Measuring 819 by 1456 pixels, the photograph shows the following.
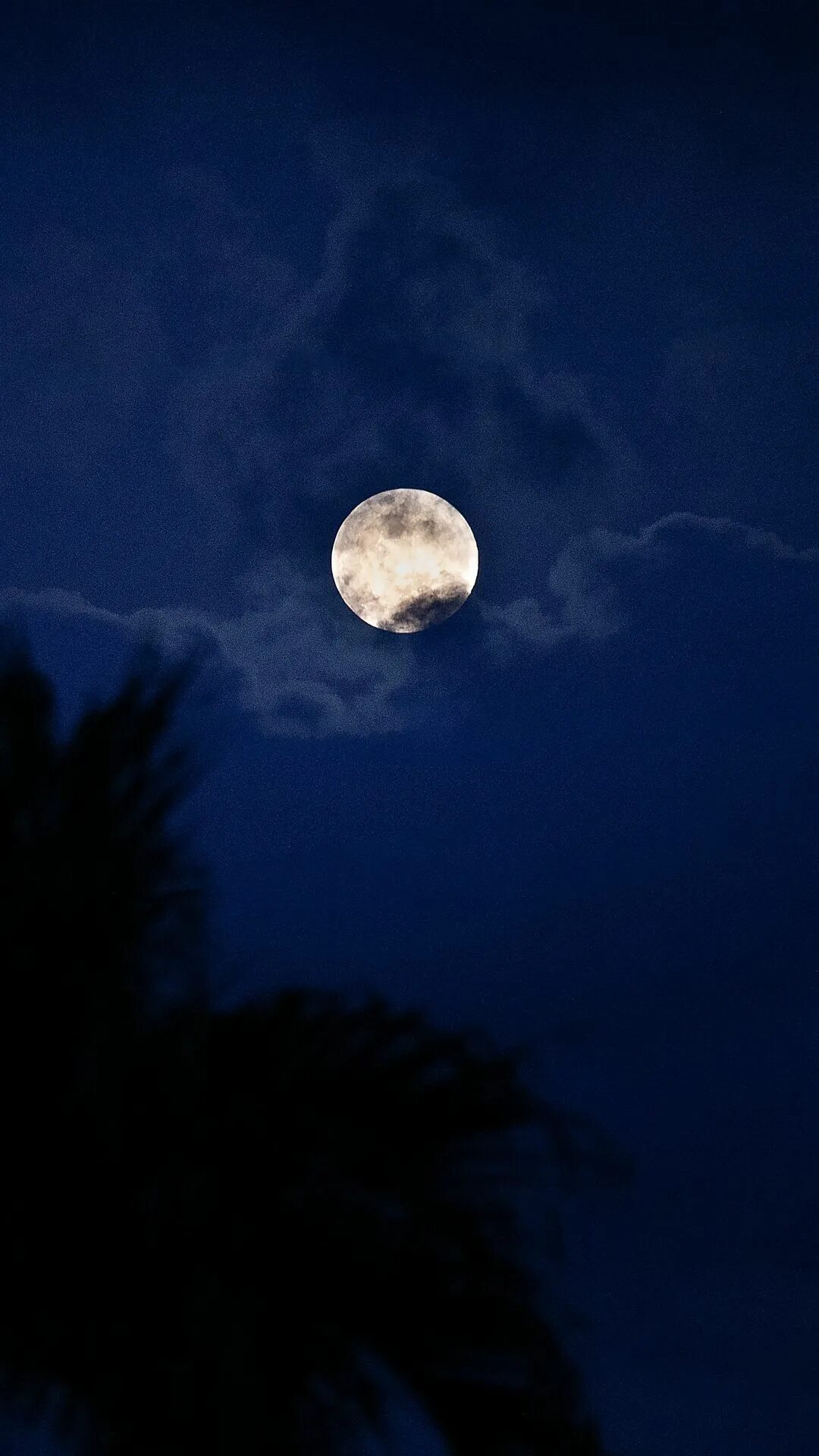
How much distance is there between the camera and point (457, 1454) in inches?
98.8

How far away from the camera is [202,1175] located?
2160 mm

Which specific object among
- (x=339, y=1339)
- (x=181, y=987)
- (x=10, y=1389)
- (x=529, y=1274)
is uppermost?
(x=181, y=987)

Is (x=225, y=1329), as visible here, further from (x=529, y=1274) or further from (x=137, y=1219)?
Result: (x=529, y=1274)

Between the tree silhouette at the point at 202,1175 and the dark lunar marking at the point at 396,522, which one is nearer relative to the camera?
the tree silhouette at the point at 202,1175

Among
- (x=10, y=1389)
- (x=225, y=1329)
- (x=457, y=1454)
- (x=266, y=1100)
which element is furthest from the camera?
(x=457, y=1454)

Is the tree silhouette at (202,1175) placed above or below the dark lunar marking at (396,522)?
below

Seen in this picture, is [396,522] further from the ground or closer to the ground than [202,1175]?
further from the ground

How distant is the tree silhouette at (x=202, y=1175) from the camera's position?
6.89 feet

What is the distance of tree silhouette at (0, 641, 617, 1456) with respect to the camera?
82.7 inches

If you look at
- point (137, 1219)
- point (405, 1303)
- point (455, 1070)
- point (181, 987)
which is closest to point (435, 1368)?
point (405, 1303)

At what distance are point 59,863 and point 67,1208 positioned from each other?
678 millimetres

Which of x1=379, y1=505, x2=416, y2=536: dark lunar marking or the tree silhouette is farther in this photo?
x1=379, y1=505, x2=416, y2=536: dark lunar marking

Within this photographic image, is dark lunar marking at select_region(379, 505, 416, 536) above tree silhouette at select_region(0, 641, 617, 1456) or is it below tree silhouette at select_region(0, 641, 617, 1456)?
above

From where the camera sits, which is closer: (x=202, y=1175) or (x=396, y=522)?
(x=202, y=1175)
